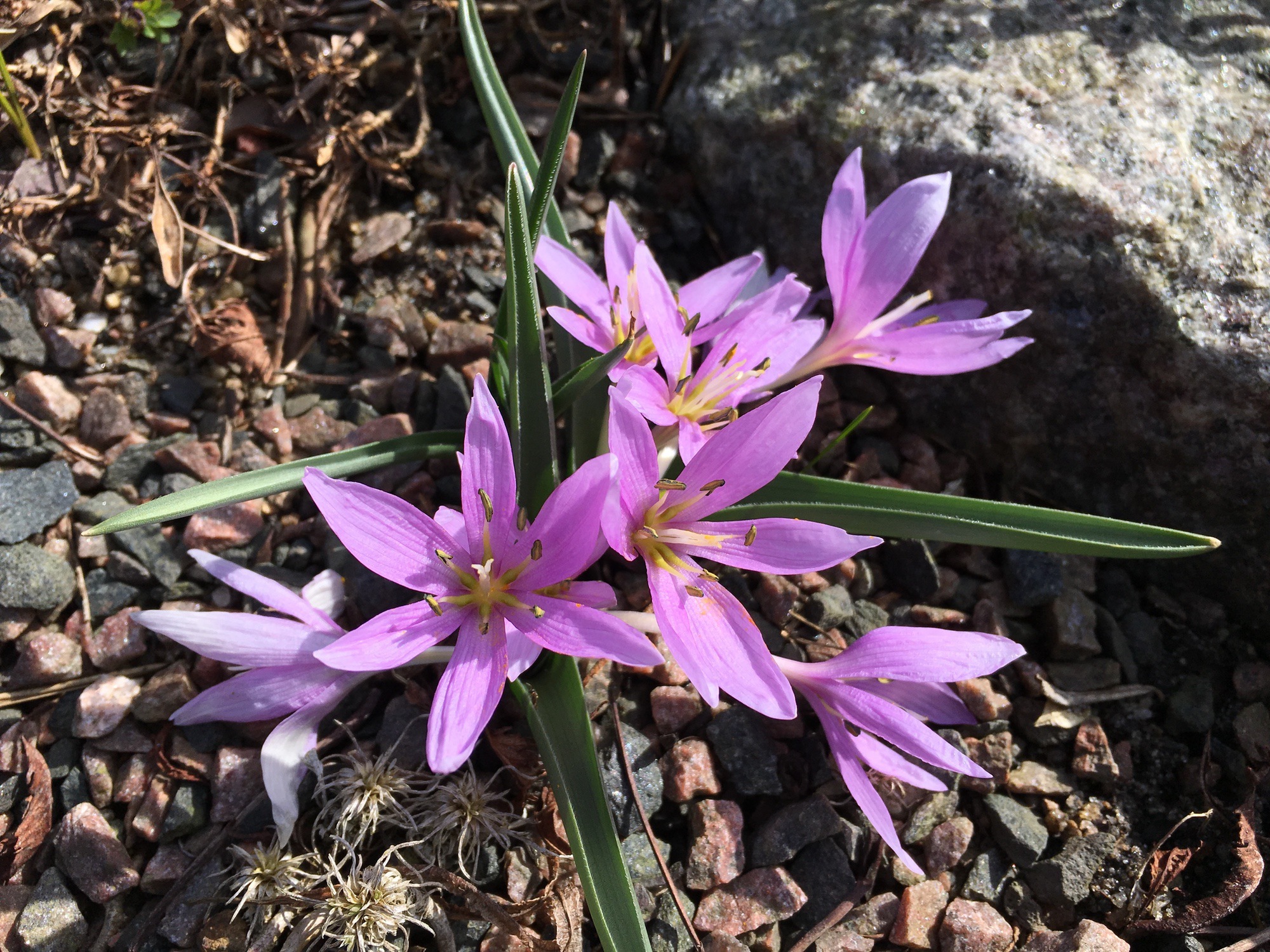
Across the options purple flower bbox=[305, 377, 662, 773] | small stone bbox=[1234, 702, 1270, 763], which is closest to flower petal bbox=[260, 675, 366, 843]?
purple flower bbox=[305, 377, 662, 773]

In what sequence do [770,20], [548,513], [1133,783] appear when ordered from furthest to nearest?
[770,20]
[1133,783]
[548,513]

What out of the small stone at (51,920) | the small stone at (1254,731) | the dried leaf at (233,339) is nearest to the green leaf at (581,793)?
the small stone at (51,920)

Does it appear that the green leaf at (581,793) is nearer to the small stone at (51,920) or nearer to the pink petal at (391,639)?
the pink petal at (391,639)

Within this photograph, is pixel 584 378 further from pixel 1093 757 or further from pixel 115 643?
pixel 1093 757

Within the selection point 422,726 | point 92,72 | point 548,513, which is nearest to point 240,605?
point 422,726

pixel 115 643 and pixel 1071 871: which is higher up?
pixel 115 643

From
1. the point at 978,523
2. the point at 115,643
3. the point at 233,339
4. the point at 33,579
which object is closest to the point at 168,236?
the point at 233,339

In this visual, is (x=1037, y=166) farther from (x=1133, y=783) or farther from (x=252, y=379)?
(x=252, y=379)
